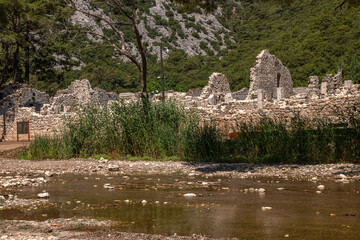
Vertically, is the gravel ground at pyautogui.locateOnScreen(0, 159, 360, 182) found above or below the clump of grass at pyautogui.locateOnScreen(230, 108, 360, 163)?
below

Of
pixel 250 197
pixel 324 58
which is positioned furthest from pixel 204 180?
pixel 324 58

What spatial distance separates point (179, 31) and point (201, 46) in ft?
23.0

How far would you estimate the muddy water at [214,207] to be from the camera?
518 cm

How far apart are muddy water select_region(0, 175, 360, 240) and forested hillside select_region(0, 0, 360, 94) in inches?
253

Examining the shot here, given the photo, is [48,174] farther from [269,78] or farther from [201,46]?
[201,46]

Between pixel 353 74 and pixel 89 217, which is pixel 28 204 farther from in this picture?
pixel 353 74

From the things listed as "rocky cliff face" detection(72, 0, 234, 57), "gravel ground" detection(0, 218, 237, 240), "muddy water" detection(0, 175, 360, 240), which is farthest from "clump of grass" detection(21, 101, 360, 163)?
"rocky cliff face" detection(72, 0, 234, 57)

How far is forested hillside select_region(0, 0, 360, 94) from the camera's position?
37844mm

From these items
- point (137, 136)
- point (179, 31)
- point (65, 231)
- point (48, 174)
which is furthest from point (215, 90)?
point (179, 31)

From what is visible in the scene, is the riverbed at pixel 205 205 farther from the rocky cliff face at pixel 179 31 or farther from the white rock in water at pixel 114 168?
the rocky cliff face at pixel 179 31

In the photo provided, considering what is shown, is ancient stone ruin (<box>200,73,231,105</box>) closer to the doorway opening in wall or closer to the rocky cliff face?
the doorway opening in wall

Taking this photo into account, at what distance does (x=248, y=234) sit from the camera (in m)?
4.94

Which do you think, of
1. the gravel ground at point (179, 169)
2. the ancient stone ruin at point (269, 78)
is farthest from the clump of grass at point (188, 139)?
the ancient stone ruin at point (269, 78)

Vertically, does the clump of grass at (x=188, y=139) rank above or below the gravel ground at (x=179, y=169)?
above
